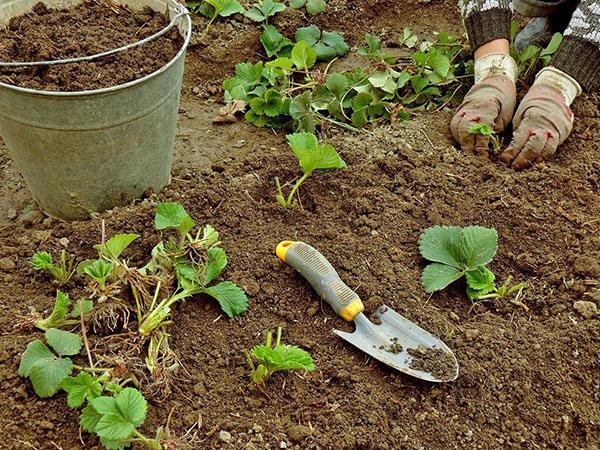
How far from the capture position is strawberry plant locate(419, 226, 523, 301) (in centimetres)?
196

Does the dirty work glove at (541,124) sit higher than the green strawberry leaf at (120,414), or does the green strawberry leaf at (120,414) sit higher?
the dirty work glove at (541,124)

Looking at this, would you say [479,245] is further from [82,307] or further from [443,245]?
[82,307]

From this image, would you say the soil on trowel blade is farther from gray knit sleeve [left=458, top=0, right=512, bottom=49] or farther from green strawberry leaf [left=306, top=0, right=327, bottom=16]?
green strawberry leaf [left=306, top=0, right=327, bottom=16]

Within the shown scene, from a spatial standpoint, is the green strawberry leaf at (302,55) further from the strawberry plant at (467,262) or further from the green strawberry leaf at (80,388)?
the green strawberry leaf at (80,388)

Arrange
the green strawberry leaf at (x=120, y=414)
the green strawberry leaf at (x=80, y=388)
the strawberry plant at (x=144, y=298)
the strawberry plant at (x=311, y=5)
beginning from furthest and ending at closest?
the strawberry plant at (x=311, y=5), the strawberry plant at (x=144, y=298), the green strawberry leaf at (x=80, y=388), the green strawberry leaf at (x=120, y=414)

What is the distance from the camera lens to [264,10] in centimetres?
310

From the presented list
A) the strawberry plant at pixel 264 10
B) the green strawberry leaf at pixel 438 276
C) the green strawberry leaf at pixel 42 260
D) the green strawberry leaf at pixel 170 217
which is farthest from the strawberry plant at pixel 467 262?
the strawberry plant at pixel 264 10

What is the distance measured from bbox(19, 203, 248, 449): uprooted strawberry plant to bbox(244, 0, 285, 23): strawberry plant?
143cm

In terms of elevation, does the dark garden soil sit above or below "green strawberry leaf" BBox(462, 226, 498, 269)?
below

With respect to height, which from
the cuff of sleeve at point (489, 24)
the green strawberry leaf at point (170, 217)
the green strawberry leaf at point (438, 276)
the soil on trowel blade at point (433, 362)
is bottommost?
the soil on trowel blade at point (433, 362)

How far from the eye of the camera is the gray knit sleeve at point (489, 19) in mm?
2604

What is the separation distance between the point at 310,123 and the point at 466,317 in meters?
0.97

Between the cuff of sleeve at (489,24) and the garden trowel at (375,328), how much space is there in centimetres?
124

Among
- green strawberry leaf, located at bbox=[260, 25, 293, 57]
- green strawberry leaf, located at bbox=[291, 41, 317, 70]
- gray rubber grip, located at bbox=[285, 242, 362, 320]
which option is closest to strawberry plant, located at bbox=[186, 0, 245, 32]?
green strawberry leaf, located at bbox=[260, 25, 293, 57]
